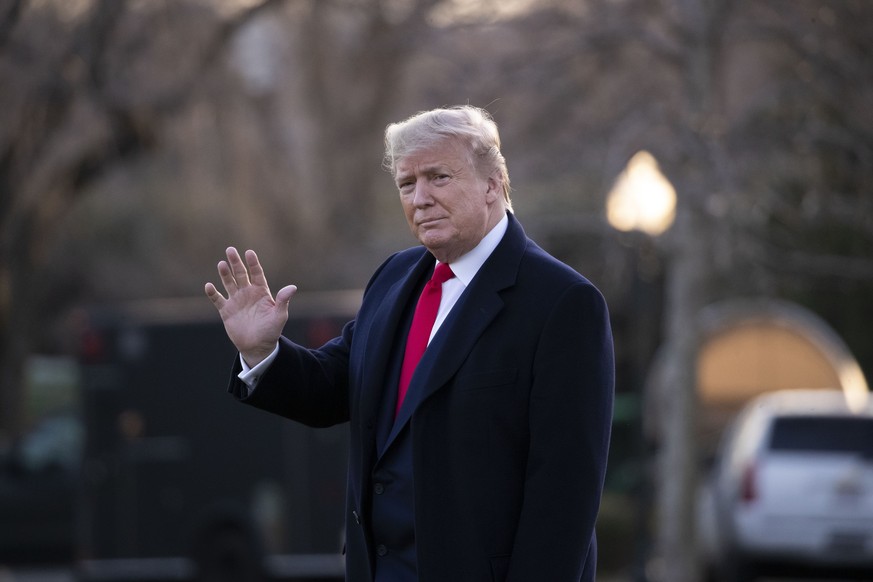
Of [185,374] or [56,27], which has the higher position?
[56,27]

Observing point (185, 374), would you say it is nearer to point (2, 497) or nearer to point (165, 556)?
point (165, 556)

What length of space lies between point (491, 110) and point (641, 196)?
189 centimetres

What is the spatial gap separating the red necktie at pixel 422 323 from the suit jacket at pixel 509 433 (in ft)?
0.30

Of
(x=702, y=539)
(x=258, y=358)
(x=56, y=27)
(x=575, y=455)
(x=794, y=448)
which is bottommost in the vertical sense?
(x=702, y=539)

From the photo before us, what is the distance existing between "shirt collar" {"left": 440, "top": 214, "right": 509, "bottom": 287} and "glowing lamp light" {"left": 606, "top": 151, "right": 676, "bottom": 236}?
7.56 m

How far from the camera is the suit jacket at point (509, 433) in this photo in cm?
311

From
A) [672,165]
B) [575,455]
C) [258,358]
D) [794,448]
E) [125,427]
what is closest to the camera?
[575,455]

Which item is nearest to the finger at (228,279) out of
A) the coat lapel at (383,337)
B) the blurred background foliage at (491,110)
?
the coat lapel at (383,337)

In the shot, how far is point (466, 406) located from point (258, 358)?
555 millimetres

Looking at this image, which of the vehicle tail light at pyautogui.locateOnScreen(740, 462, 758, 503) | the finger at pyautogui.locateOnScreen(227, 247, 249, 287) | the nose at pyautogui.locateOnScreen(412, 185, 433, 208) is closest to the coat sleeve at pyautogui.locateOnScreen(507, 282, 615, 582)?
the nose at pyautogui.locateOnScreen(412, 185, 433, 208)

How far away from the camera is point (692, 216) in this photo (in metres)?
11.5

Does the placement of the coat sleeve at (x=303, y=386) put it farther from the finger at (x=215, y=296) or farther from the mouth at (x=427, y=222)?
the mouth at (x=427, y=222)

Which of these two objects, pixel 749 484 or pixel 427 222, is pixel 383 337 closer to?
pixel 427 222

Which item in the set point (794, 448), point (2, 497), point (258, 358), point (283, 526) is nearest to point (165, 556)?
point (283, 526)
